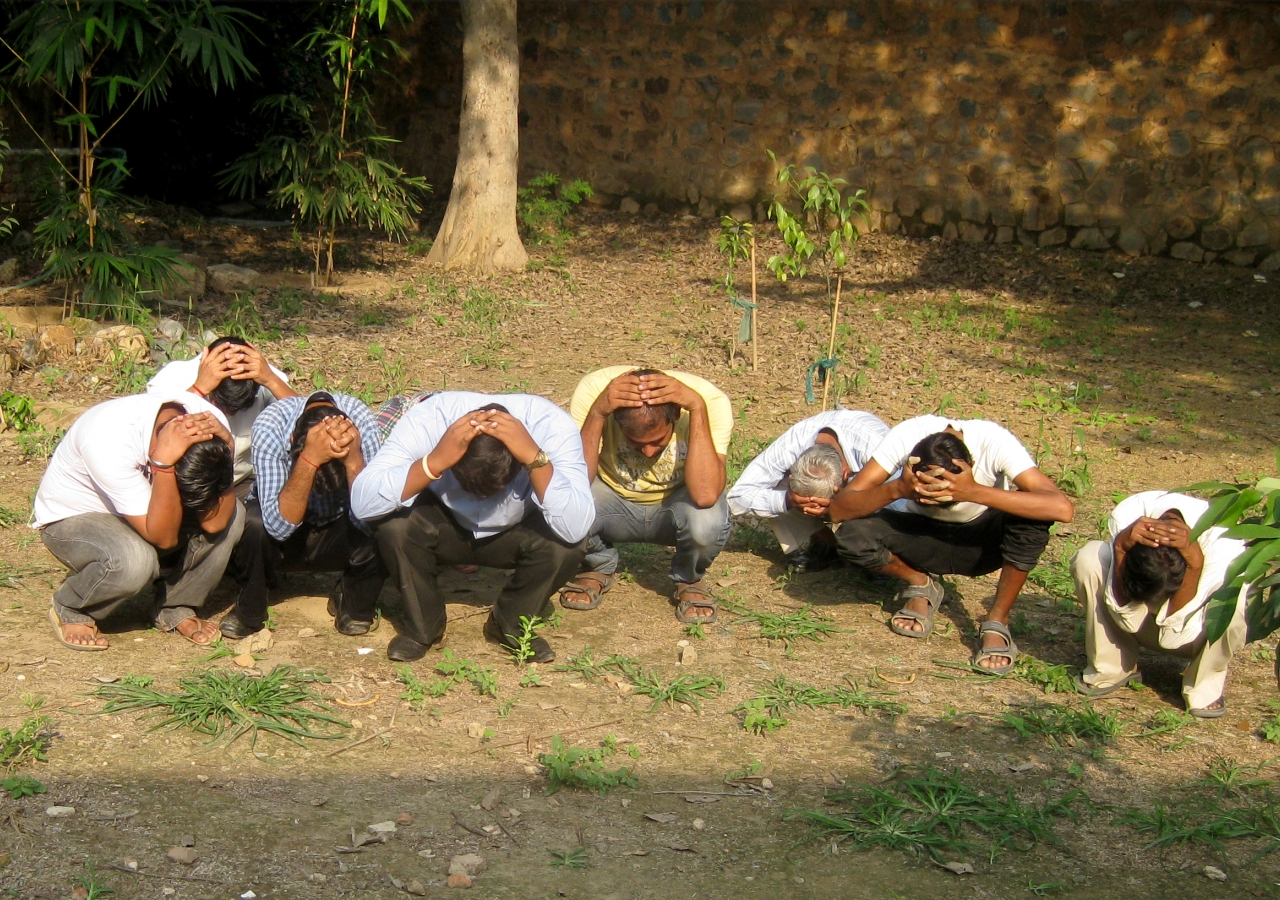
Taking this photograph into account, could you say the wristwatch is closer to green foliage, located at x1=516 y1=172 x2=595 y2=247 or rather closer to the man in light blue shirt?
the man in light blue shirt

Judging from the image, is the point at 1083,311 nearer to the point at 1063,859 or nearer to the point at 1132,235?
the point at 1132,235

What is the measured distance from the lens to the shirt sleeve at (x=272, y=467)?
12.9 feet

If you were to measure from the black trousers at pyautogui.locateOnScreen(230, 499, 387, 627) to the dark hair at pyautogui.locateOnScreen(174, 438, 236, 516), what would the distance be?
0.23 metres

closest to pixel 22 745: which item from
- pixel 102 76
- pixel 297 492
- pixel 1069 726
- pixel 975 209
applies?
pixel 297 492

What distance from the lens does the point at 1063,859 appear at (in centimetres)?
306

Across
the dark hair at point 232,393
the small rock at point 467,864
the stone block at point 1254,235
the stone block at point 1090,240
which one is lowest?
the small rock at point 467,864

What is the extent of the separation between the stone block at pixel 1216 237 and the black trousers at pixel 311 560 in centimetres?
686

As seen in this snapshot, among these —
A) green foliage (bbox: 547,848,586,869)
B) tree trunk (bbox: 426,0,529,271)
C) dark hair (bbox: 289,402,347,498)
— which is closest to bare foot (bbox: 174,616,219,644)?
dark hair (bbox: 289,402,347,498)

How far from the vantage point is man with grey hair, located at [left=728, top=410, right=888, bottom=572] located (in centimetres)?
440

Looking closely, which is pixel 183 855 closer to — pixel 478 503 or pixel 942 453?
pixel 478 503

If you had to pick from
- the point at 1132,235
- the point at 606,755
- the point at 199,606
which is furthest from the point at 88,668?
the point at 1132,235

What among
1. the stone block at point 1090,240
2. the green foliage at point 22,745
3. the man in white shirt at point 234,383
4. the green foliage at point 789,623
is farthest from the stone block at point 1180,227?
the green foliage at point 22,745

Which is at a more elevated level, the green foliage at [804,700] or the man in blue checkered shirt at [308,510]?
the man in blue checkered shirt at [308,510]

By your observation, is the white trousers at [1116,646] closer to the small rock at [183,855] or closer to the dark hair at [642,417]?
the dark hair at [642,417]
